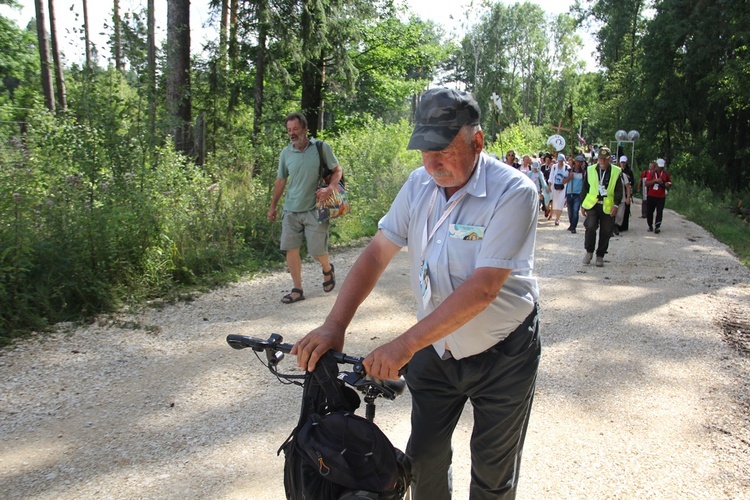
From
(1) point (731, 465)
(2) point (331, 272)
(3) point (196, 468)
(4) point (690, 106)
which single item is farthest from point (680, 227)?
(4) point (690, 106)

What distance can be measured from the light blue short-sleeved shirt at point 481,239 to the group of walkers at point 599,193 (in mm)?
8915

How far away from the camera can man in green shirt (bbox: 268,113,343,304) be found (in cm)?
738

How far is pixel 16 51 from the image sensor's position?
26141 millimetres

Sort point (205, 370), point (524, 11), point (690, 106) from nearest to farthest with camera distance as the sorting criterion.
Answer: point (205, 370) < point (690, 106) < point (524, 11)

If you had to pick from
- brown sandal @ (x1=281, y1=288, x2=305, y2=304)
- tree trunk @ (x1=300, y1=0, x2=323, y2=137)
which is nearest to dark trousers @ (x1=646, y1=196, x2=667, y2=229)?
tree trunk @ (x1=300, y1=0, x2=323, y2=137)

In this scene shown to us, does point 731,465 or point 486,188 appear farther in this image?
point 731,465

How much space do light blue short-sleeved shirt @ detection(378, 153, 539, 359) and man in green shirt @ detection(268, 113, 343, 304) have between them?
5.00m

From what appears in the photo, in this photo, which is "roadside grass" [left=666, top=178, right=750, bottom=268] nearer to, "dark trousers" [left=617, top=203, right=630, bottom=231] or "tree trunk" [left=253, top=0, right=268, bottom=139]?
"dark trousers" [left=617, top=203, right=630, bottom=231]

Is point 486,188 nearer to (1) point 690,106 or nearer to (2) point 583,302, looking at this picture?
(2) point 583,302

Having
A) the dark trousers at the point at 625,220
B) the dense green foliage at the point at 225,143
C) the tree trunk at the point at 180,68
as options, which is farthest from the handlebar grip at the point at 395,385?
the dark trousers at the point at 625,220

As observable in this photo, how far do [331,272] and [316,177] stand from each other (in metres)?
1.36

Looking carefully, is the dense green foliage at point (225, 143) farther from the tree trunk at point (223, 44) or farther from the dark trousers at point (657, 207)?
the dark trousers at point (657, 207)

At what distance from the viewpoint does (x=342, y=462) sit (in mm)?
1754

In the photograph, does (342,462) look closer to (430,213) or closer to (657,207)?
(430,213)
